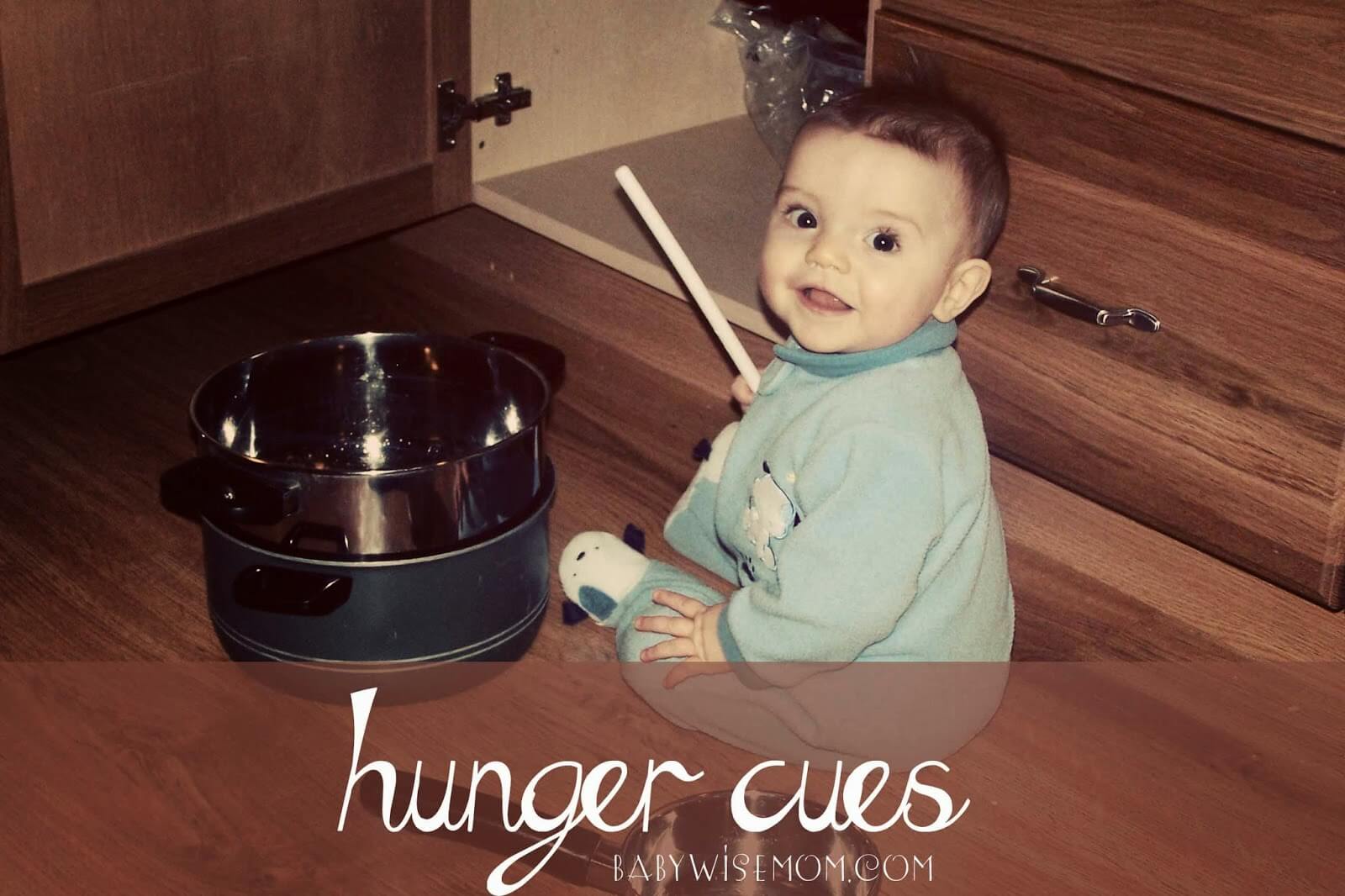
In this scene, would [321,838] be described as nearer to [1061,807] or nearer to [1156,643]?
[1061,807]

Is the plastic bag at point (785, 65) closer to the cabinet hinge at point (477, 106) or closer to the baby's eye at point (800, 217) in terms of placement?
the cabinet hinge at point (477, 106)

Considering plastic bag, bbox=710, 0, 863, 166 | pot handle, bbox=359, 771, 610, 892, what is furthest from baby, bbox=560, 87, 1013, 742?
plastic bag, bbox=710, 0, 863, 166

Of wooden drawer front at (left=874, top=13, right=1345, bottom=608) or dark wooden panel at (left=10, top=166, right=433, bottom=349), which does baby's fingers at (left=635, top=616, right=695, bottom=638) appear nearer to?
wooden drawer front at (left=874, top=13, right=1345, bottom=608)

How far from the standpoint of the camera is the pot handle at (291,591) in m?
0.96

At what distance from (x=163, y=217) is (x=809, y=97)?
1.92 feet

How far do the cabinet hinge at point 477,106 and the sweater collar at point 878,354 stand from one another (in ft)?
1.44

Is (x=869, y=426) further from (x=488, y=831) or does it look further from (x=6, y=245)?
(x=6, y=245)

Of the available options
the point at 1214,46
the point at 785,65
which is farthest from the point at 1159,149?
the point at 785,65

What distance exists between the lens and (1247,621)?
1.07m

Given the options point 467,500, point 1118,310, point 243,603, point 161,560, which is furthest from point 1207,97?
point 161,560

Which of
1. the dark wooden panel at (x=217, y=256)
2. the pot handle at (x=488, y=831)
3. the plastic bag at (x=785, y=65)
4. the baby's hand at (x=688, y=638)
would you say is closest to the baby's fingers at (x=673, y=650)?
the baby's hand at (x=688, y=638)

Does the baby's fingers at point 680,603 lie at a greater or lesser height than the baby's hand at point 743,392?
lesser

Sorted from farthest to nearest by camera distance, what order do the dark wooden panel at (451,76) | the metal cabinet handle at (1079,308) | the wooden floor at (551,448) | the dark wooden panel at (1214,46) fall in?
the dark wooden panel at (451,76), the wooden floor at (551,448), the metal cabinet handle at (1079,308), the dark wooden panel at (1214,46)

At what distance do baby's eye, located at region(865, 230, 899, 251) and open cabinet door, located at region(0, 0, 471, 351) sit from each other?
0.47 metres
